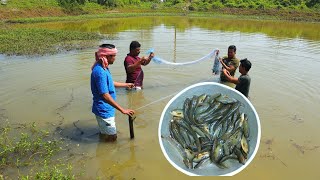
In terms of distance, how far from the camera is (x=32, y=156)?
4.42 metres

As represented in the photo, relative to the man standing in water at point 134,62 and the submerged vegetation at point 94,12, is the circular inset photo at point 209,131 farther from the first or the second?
the submerged vegetation at point 94,12

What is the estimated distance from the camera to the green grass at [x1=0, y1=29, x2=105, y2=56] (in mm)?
12348

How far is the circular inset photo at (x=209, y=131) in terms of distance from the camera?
11.6 feet

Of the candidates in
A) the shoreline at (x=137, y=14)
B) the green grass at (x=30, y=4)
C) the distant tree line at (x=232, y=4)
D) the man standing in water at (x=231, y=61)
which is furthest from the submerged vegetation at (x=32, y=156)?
the distant tree line at (x=232, y=4)

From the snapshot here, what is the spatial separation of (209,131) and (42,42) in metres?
12.6

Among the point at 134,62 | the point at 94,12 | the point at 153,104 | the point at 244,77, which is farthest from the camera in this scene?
the point at 94,12

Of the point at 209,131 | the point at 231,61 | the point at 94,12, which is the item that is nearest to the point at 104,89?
the point at 209,131

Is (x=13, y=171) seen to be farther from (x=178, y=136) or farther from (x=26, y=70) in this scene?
(x=26, y=70)

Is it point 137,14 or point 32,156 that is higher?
point 137,14

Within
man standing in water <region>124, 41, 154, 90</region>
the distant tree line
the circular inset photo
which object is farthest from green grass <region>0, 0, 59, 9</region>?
the circular inset photo

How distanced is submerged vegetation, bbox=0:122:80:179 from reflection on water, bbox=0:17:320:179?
0.34m

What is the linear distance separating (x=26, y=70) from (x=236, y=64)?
656 cm

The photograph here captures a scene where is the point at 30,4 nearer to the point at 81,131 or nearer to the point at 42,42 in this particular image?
the point at 42,42

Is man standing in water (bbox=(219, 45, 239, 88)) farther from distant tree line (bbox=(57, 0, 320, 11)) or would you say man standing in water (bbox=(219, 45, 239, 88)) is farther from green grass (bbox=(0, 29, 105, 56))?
distant tree line (bbox=(57, 0, 320, 11))
